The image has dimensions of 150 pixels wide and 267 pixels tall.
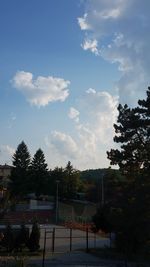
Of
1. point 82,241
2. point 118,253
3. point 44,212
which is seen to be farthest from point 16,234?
point 44,212

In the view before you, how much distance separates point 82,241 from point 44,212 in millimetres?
39130

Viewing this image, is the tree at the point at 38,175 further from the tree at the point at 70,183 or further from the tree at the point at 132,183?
the tree at the point at 132,183

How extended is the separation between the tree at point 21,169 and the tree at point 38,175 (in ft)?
4.36

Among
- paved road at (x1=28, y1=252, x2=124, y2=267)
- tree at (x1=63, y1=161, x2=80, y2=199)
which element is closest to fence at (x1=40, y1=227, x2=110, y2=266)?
paved road at (x1=28, y1=252, x2=124, y2=267)

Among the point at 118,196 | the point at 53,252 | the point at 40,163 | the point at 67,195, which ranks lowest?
the point at 53,252

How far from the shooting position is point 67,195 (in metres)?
108

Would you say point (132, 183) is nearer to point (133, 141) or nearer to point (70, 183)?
point (133, 141)

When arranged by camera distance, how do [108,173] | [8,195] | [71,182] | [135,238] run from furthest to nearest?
[71,182]
[108,173]
[135,238]
[8,195]

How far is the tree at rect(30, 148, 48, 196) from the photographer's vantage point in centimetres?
10688

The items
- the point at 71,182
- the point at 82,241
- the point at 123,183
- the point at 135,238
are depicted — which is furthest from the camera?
the point at 71,182

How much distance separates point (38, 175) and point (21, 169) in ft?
12.9

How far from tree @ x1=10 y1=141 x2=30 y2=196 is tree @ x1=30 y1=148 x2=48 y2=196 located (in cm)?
133

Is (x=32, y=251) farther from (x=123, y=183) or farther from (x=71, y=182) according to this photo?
(x=71, y=182)

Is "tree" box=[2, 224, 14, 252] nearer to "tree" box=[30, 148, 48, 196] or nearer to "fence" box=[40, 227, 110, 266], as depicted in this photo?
→ "fence" box=[40, 227, 110, 266]
